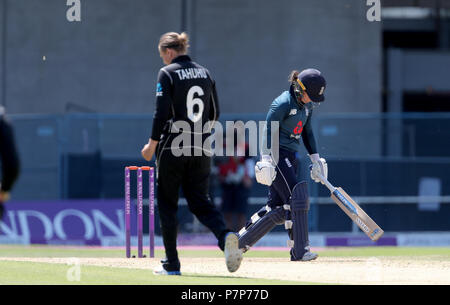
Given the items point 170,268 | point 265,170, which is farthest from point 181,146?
point 265,170

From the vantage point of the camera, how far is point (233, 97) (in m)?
25.3

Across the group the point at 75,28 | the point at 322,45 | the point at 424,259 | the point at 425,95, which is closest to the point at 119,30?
the point at 75,28

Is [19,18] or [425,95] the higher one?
[19,18]

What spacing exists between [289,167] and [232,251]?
7.42 feet

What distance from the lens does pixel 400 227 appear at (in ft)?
Result: 65.9

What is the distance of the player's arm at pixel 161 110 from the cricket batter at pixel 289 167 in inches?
84.5

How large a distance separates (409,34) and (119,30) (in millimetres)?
10793

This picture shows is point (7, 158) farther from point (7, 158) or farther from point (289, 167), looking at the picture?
point (289, 167)

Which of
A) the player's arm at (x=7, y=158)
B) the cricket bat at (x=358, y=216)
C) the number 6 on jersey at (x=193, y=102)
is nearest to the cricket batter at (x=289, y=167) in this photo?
the cricket bat at (x=358, y=216)

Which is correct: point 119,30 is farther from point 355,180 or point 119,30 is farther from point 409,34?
point 409,34

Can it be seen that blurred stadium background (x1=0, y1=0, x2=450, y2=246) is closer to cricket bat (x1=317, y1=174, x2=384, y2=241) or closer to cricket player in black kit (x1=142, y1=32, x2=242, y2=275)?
cricket bat (x1=317, y1=174, x2=384, y2=241)

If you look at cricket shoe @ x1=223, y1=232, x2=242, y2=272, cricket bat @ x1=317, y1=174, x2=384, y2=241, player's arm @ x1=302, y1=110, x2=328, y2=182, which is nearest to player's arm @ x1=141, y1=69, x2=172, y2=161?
cricket shoe @ x1=223, y1=232, x2=242, y2=272

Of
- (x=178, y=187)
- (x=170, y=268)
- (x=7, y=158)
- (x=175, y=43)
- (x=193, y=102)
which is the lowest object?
(x=170, y=268)

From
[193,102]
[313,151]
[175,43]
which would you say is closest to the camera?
[193,102]
